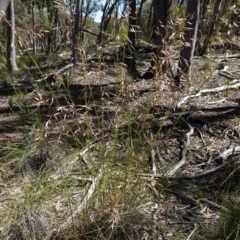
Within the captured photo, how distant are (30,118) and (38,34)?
6.66 ft

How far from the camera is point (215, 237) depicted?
198cm

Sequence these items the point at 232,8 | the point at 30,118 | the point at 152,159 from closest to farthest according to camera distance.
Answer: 1. the point at 232,8
2. the point at 152,159
3. the point at 30,118

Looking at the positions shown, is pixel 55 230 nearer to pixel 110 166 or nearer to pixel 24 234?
pixel 24 234

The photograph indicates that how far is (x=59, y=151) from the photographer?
2941 millimetres

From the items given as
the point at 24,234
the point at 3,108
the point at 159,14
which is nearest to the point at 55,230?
the point at 24,234

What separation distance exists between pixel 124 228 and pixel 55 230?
0.36 metres

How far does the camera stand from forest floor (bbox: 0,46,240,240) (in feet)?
6.53

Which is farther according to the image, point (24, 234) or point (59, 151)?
point (59, 151)

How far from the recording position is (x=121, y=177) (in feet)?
6.54

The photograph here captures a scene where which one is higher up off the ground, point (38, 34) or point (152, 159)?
point (38, 34)

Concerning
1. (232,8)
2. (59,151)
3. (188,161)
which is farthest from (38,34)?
(188,161)

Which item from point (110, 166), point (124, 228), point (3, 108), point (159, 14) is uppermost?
point (159, 14)

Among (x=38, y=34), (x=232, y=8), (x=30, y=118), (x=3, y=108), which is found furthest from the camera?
(x=3, y=108)

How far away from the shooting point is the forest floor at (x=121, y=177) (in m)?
1.99
